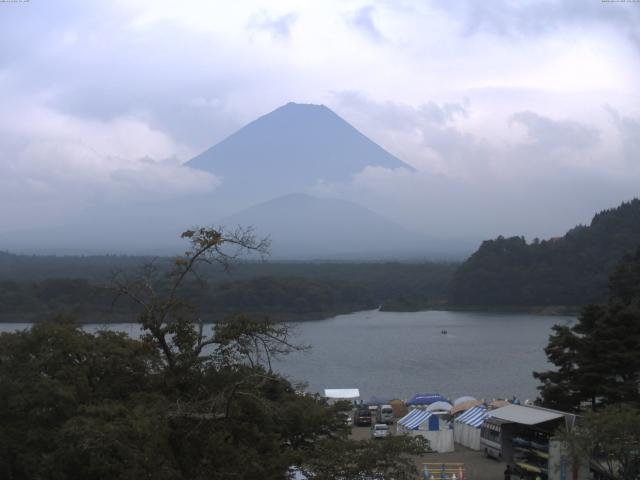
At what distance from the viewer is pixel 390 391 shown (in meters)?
17.6

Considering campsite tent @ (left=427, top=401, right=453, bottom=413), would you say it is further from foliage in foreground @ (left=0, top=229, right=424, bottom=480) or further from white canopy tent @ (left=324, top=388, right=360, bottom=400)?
foliage in foreground @ (left=0, top=229, right=424, bottom=480)

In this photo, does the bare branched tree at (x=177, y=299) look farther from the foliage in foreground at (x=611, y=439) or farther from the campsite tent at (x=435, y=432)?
the campsite tent at (x=435, y=432)

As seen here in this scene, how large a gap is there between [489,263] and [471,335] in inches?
565

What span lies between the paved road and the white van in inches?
73.6

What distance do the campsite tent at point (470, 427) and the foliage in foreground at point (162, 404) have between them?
5431 mm

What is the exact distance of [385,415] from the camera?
12023mm

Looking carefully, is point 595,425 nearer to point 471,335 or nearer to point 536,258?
point 471,335

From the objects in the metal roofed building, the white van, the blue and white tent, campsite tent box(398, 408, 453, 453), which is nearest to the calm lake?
the white van

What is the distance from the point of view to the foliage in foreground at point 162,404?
3.86 m

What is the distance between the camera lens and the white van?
1190 cm

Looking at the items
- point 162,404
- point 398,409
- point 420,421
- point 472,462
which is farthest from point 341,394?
point 162,404

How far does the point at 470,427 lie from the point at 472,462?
38.6 inches

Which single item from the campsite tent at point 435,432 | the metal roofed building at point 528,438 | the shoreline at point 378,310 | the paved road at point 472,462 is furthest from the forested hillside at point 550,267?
the metal roofed building at point 528,438

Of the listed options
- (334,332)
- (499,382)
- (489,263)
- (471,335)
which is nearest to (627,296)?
(499,382)
